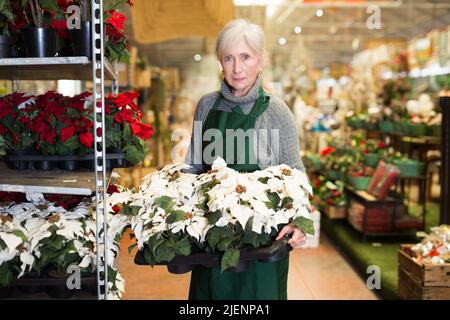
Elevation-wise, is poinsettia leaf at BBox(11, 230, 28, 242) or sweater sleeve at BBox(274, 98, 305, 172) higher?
sweater sleeve at BBox(274, 98, 305, 172)

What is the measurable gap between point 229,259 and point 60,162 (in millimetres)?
844

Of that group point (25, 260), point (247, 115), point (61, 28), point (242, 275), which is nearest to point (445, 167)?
point (247, 115)

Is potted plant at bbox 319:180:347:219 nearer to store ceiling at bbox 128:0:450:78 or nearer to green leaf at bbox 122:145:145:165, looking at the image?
store ceiling at bbox 128:0:450:78

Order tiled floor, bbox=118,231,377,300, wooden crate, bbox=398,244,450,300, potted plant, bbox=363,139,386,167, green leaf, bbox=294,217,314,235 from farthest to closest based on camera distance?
potted plant, bbox=363,139,386,167 < tiled floor, bbox=118,231,377,300 < wooden crate, bbox=398,244,450,300 < green leaf, bbox=294,217,314,235

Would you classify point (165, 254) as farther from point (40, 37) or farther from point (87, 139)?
point (40, 37)

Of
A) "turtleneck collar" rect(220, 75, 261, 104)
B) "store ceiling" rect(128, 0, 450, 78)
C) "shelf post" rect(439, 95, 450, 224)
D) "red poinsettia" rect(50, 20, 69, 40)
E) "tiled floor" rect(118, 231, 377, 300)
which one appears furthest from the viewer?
"store ceiling" rect(128, 0, 450, 78)

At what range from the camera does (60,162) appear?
224 centimetres

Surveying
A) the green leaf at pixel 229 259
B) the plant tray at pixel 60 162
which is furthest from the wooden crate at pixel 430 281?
the plant tray at pixel 60 162

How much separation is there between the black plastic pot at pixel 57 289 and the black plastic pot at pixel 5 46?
795 millimetres

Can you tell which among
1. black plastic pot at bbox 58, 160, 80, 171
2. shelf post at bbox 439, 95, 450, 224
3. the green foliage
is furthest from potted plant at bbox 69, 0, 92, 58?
shelf post at bbox 439, 95, 450, 224

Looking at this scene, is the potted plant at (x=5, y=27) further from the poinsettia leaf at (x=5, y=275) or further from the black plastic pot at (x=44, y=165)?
the poinsettia leaf at (x=5, y=275)

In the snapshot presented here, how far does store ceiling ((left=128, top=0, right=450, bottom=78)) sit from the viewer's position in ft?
29.4

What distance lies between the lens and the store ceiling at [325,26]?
8961 millimetres

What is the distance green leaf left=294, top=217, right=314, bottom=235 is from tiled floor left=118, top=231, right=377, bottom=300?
8.07 feet
